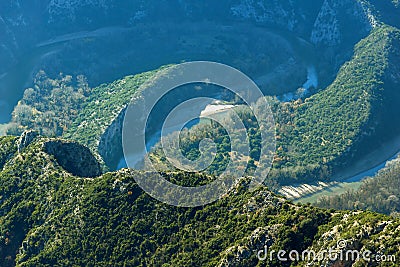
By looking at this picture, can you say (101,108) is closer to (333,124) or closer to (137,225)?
(333,124)

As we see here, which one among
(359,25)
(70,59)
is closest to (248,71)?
(359,25)

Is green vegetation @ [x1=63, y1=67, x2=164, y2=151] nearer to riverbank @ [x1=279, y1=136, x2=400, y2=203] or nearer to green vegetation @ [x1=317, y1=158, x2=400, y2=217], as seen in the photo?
riverbank @ [x1=279, y1=136, x2=400, y2=203]

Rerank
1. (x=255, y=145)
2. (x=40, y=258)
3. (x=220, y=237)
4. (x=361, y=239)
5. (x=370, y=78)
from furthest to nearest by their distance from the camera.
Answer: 1. (x=370, y=78)
2. (x=255, y=145)
3. (x=40, y=258)
4. (x=220, y=237)
5. (x=361, y=239)

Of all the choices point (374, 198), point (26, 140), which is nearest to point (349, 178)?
point (374, 198)

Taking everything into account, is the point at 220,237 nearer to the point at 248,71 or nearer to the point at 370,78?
the point at 370,78
